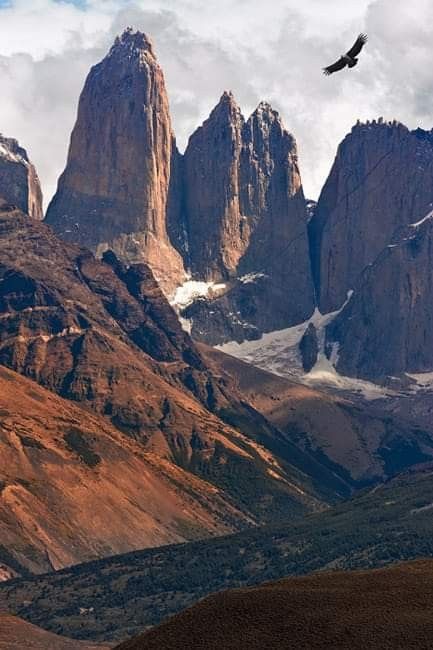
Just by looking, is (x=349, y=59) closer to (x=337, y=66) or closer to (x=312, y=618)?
(x=337, y=66)

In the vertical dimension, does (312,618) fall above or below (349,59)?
below

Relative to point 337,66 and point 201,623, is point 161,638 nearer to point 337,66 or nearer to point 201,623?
point 201,623

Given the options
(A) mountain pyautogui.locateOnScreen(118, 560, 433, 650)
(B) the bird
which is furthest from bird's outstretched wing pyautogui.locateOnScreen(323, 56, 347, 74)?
(A) mountain pyautogui.locateOnScreen(118, 560, 433, 650)

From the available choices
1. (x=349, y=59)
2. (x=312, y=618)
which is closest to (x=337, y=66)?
(x=349, y=59)

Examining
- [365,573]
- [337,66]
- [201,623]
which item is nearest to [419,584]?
[365,573]

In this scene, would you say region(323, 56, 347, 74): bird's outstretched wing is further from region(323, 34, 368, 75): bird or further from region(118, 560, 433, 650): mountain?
region(118, 560, 433, 650): mountain

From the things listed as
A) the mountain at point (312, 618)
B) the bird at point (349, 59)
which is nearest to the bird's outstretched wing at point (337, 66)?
the bird at point (349, 59)

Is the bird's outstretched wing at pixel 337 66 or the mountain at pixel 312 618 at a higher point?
the bird's outstretched wing at pixel 337 66

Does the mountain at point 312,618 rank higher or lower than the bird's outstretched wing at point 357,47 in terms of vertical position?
lower

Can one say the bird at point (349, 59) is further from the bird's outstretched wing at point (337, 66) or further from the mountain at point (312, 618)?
the mountain at point (312, 618)
